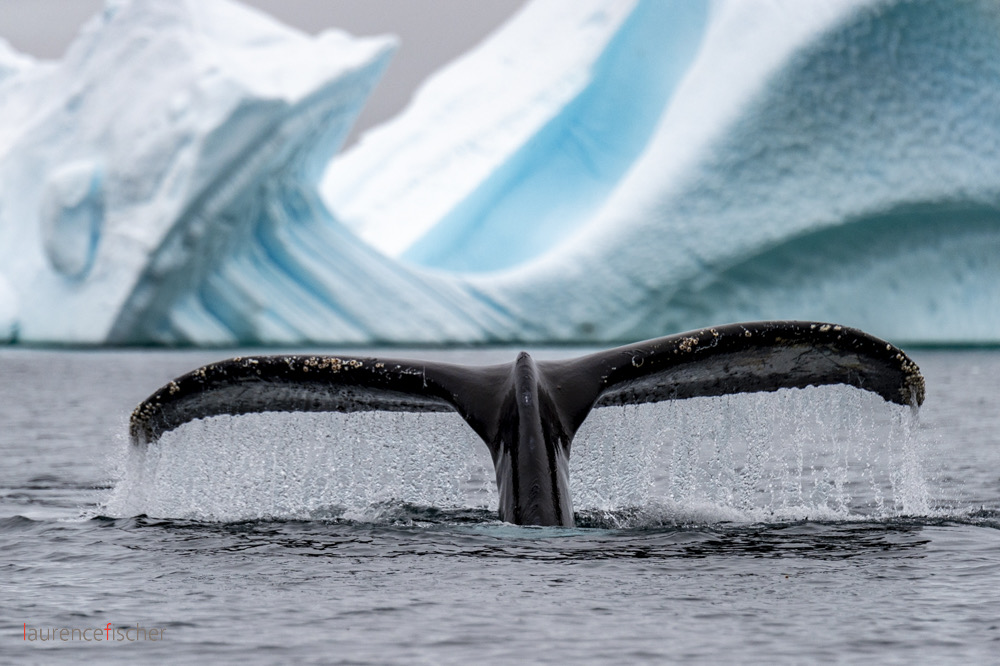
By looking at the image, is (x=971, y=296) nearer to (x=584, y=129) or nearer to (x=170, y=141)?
(x=584, y=129)

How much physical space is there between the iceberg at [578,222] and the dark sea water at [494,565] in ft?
47.7

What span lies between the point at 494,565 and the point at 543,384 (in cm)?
75

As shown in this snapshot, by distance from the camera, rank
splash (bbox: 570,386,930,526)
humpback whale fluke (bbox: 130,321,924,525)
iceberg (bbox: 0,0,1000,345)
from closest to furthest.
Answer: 1. humpback whale fluke (bbox: 130,321,924,525)
2. splash (bbox: 570,386,930,526)
3. iceberg (bbox: 0,0,1000,345)

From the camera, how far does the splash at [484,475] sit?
635 centimetres

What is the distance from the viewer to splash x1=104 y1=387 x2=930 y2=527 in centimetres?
635

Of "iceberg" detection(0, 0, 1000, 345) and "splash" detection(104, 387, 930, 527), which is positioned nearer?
"splash" detection(104, 387, 930, 527)

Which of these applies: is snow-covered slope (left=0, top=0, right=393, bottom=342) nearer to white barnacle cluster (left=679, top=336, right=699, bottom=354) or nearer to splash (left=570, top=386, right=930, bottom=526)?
splash (left=570, top=386, right=930, bottom=526)

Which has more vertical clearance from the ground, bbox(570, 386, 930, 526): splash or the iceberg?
the iceberg

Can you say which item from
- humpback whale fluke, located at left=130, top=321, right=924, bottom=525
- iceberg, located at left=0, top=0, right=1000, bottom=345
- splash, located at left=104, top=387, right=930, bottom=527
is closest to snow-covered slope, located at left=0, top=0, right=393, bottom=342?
iceberg, located at left=0, top=0, right=1000, bottom=345

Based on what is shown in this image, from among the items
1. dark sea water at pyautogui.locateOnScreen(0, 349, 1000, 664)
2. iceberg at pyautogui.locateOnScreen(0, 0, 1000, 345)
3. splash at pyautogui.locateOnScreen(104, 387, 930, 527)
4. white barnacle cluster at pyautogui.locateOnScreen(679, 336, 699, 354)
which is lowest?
dark sea water at pyautogui.locateOnScreen(0, 349, 1000, 664)

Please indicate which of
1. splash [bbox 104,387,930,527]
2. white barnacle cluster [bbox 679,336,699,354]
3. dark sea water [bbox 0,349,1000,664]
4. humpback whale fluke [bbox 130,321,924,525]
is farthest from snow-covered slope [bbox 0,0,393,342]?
white barnacle cluster [bbox 679,336,699,354]

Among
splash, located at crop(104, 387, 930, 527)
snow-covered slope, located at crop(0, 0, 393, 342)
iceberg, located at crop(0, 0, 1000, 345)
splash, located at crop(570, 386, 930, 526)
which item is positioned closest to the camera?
splash, located at crop(570, 386, 930, 526)

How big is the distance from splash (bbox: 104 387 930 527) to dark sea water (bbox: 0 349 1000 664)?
0.12ft

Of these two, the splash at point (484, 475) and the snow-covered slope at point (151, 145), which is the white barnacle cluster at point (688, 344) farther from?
the snow-covered slope at point (151, 145)
